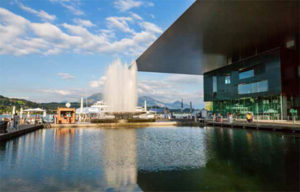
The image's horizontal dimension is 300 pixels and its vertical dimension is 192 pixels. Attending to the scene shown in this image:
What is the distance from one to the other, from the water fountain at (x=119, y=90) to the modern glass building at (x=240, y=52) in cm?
504

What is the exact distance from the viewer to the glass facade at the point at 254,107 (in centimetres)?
3040

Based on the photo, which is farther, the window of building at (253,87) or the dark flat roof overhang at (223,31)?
the window of building at (253,87)

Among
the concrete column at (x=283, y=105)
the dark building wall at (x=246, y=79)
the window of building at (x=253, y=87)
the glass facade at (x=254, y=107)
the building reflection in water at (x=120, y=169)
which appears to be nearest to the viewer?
the building reflection in water at (x=120, y=169)

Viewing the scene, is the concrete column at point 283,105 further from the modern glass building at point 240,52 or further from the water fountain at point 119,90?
the water fountain at point 119,90

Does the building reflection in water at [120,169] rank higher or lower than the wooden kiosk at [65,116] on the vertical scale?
lower

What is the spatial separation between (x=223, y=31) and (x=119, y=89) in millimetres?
16957

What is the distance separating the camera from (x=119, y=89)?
3234 centimetres

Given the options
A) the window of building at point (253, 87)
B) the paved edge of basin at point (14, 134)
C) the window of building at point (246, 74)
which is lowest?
the paved edge of basin at point (14, 134)

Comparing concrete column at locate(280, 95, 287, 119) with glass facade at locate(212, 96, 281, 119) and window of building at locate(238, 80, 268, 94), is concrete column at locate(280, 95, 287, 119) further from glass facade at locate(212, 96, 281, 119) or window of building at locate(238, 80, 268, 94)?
window of building at locate(238, 80, 268, 94)

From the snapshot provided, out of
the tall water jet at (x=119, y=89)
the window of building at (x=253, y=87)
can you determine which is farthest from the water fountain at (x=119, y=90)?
the window of building at (x=253, y=87)

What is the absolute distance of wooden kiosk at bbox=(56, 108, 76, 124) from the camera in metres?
29.0

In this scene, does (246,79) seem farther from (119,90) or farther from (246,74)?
(119,90)

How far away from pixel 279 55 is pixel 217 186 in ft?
98.4

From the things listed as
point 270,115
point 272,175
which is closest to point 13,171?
point 272,175
